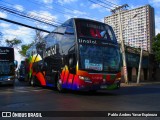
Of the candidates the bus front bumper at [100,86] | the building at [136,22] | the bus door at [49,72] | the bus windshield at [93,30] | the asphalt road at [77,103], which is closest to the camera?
the asphalt road at [77,103]

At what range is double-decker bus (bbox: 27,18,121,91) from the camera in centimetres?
1534

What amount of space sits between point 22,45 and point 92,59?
2882 inches

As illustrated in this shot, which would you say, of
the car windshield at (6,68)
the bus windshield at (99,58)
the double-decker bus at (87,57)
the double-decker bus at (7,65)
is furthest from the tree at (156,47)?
the bus windshield at (99,58)

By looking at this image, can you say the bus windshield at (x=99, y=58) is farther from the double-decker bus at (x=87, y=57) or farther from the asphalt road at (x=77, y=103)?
the asphalt road at (x=77, y=103)

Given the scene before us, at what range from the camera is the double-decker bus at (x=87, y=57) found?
1534 centimetres

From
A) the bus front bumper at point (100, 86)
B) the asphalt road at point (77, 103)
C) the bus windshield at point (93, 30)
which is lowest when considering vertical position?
the asphalt road at point (77, 103)

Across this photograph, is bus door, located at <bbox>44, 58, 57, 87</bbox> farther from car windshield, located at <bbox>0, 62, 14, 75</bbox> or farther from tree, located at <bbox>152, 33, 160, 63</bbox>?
tree, located at <bbox>152, 33, 160, 63</bbox>

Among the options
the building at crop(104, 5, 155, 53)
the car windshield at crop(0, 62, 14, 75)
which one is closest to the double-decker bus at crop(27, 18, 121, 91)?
the car windshield at crop(0, 62, 14, 75)

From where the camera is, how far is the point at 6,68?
25.2 meters

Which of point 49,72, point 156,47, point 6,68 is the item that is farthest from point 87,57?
point 156,47

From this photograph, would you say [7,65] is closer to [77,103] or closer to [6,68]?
[6,68]

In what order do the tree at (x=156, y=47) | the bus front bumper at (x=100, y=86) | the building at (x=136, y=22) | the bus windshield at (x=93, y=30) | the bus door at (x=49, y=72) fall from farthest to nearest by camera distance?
the tree at (x=156, y=47)
the building at (x=136, y=22)
the bus door at (x=49, y=72)
the bus windshield at (x=93, y=30)
the bus front bumper at (x=100, y=86)

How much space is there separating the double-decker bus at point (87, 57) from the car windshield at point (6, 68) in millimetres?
8730

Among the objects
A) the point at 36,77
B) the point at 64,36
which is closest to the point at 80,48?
the point at 64,36
